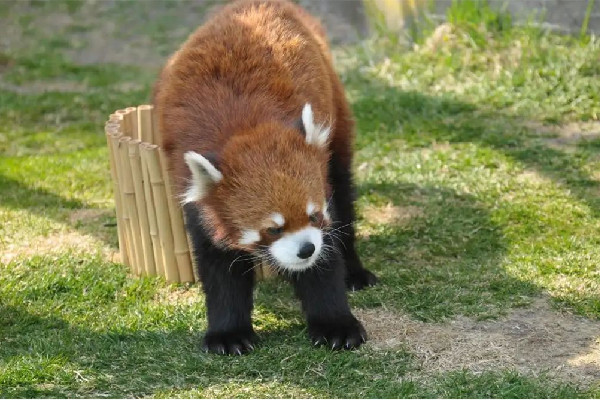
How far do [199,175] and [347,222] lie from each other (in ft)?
4.35

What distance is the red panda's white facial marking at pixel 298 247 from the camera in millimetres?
3746

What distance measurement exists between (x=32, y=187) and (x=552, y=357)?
164 inches

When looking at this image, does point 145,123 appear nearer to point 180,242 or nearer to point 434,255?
point 180,242

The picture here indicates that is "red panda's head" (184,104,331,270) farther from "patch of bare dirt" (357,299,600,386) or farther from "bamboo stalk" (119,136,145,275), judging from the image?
"bamboo stalk" (119,136,145,275)

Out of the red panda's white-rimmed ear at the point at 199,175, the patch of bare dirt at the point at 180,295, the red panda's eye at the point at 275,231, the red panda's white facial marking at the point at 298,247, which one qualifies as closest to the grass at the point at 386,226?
the patch of bare dirt at the point at 180,295

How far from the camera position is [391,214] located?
594cm

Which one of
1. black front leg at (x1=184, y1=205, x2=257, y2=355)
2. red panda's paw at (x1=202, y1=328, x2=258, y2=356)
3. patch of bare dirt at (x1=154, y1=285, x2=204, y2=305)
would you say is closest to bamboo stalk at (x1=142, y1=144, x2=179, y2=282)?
patch of bare dirt at (x1=154, y1=285, x2=204, y2=305)

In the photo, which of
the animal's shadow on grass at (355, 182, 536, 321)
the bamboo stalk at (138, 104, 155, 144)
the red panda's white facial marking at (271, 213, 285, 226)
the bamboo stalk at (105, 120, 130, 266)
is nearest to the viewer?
the red panda's white facial marking at (271, 213, 285, 226)

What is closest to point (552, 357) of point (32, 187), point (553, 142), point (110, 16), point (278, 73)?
point (278, 73)

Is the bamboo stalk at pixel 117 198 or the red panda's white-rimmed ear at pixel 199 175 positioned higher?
the red panda's white-rimmed ear at pixel 199 175

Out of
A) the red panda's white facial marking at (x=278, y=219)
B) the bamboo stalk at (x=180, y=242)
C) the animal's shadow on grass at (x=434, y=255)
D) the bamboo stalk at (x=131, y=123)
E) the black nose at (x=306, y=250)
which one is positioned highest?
the bamboo stalk at (x=131, y=123)

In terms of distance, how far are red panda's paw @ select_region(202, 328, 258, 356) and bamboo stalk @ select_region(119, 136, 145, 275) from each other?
1.11m

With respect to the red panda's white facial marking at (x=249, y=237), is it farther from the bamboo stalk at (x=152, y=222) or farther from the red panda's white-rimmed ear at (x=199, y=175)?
the bamboo stalk at (x=152, y=222)

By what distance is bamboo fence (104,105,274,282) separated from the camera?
16.3ft
